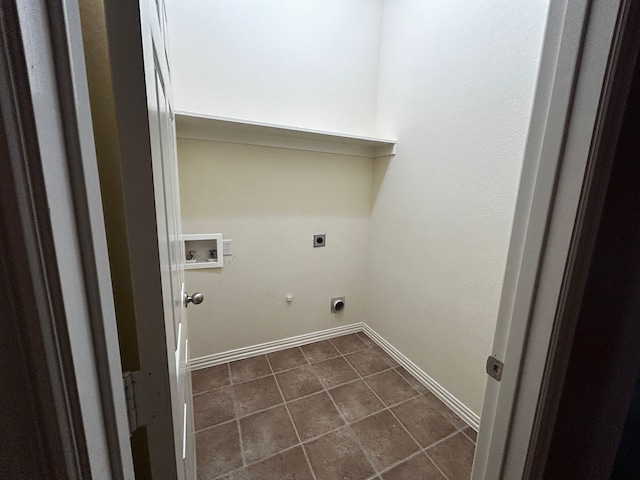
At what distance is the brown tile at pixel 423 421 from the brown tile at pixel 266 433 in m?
Result: 0.67

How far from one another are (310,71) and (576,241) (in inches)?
80.8

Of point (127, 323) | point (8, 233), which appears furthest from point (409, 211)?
Result: point (8, 233)

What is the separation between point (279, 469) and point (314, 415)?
0.36 meters

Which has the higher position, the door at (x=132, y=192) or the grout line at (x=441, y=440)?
the door at (x=132, y=192)

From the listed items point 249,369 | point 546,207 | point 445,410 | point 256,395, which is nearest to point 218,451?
point 256,395

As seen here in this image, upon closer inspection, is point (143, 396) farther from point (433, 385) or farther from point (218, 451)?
point (433, 385)

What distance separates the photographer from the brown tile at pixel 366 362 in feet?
6.76

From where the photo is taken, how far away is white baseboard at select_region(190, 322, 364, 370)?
2.07 metres

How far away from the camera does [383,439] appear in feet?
4.88

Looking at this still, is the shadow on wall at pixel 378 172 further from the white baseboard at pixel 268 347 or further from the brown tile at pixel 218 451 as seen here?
the brown tile at pixel 218 451

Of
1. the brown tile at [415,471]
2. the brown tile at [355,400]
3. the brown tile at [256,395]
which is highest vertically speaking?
the brown tile at [355,400]

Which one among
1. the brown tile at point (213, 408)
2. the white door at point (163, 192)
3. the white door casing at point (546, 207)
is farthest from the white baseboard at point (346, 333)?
the white door at point (163, 192)

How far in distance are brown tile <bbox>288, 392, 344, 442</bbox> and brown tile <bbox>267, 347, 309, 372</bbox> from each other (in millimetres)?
367

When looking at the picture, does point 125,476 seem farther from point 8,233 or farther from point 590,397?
point 590,397
